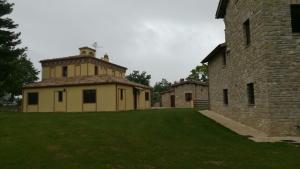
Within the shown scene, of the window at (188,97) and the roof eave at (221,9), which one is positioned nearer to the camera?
the roof eave at (221,9)

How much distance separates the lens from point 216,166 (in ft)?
24.9

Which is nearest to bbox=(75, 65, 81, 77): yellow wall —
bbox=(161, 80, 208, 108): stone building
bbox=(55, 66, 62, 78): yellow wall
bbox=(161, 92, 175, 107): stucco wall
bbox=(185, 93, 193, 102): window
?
bbox=(55, 66, 62, 78): yellow wall

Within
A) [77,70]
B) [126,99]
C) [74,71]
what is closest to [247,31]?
[126,99]

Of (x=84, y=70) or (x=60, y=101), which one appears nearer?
(x=60, y=101)

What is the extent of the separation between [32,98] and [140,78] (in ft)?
112

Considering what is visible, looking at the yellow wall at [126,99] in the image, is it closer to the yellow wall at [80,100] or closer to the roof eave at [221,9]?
the yellow wall at [80,100]

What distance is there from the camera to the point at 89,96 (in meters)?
29.3

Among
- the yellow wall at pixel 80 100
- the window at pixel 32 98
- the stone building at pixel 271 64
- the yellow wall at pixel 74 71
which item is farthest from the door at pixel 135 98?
the stone building at pixel 271 64

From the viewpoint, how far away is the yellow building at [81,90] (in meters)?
28.7

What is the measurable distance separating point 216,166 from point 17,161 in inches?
211

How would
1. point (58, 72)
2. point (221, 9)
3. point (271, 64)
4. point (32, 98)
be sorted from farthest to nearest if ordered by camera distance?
point (58, 72), point (32, 98), point (221, 9), point (271, 64)

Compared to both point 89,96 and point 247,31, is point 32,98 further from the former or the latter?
point 247,31

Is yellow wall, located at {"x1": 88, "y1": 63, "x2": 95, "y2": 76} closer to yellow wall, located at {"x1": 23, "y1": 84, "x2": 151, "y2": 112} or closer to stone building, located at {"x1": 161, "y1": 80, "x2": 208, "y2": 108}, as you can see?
yellow wall, located at {"x1": 23, "y1": 84, "x2": 151, "y2": 112}

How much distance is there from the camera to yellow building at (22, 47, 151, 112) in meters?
28.7
